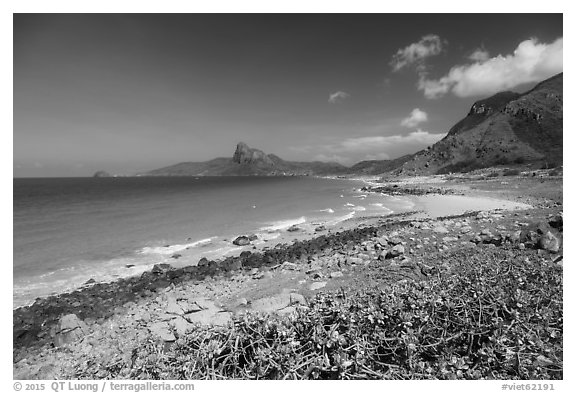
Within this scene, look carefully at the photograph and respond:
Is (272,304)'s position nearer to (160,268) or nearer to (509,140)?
(160,268)

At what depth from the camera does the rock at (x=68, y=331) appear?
6.73m

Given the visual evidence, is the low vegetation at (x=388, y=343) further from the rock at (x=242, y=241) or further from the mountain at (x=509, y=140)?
the mountain at (x=509, y=140)

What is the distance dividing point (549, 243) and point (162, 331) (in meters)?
9.81

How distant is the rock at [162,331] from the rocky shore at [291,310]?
4 centimetres

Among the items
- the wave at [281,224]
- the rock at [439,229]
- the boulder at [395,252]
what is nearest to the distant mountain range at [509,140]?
the wave at [281,224]

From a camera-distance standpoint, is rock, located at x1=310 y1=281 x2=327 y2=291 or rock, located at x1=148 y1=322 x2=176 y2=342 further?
rock, located at x1=310 y1=281 x2=327 y2=291

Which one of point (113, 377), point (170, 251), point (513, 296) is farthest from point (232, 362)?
point (170, 251)

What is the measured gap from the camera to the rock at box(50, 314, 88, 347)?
6.73 metres

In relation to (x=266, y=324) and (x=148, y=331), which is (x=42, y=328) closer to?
(x=148, y=331)

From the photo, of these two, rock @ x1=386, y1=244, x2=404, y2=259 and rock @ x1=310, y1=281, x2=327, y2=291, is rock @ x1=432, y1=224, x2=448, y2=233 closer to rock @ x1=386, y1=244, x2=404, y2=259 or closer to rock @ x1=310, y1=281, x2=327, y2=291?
rock @ x1=386, y1=244, x2=404, y2=259

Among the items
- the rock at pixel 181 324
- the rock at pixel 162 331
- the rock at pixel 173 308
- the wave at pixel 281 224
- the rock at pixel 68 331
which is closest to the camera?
the rock at pixel 162 331

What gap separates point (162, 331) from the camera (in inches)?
237

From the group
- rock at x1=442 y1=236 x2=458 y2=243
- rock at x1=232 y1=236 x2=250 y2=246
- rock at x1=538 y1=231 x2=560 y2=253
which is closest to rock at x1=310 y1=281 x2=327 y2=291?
rock at x1=442 y1=236 x2=458 y2=243

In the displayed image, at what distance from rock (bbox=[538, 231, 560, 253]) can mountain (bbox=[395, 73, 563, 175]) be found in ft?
372
